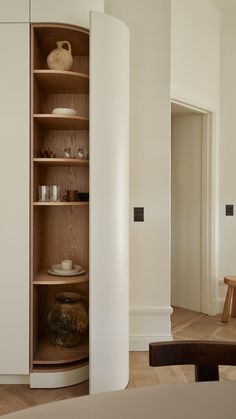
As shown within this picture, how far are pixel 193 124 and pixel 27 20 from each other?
2.15 m

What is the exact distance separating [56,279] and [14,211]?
0.52 meters

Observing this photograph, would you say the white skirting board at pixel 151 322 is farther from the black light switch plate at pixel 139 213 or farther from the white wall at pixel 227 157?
the white wall at pixel 227 157

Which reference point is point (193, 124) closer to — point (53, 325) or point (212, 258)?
point (212, 258)

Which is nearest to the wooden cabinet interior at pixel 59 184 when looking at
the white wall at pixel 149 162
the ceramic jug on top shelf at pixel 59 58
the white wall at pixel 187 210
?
the ceramic jug on top shelf at pixel 59 58

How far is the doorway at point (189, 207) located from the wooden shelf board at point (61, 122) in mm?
1519

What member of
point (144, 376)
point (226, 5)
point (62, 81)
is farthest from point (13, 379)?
point (226, 5)

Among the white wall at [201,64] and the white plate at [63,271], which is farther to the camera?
the white wall at [201,64]

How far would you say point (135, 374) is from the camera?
245 centimetres

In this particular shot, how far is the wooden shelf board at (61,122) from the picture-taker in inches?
87.5

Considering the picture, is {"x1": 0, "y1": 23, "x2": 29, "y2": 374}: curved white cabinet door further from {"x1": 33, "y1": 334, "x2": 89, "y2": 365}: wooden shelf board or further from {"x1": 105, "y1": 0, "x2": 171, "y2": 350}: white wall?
{"x1": 105, "y1": 0, "x2": 171, "y2": 350}: white wall

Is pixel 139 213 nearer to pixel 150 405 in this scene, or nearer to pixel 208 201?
pixel 208 201

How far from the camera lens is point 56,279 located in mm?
2281

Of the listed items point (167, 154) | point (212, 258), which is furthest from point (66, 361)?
point (212, 258)

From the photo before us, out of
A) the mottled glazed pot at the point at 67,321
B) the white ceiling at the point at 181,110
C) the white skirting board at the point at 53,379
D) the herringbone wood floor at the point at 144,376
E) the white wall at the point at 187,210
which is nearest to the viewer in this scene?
the herringbone wood floor at the point at 144,376
